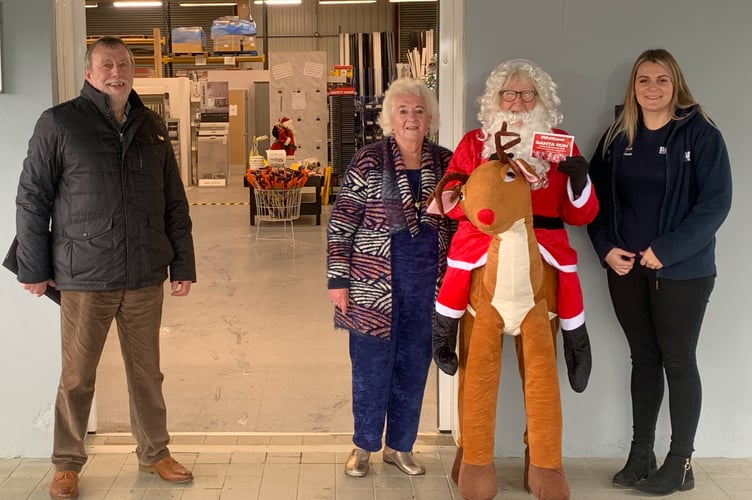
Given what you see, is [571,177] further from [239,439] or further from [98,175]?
[239,439]

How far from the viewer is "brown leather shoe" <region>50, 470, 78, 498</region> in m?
3.09

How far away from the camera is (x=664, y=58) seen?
9.88 feet

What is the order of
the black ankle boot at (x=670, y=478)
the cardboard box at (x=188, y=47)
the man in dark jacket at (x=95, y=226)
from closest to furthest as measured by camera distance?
the man in dark jacket at (x=95, y=226) < the black ankle boot at (x=670, y=478) < the cardboard box at (x=188, y=47)

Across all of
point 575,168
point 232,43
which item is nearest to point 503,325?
point 575,168

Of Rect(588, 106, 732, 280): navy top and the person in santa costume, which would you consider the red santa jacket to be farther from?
Rect(588, 106, 732, 280): navy top

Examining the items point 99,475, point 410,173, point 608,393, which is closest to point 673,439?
point 608,393

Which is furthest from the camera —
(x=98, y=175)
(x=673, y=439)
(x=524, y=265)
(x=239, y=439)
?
(x=239, y=439)

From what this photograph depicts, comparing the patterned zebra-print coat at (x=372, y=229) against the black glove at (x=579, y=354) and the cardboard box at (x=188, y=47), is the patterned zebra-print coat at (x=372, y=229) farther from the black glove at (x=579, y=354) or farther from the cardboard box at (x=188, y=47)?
the cardboard box at (x=188, y=47)

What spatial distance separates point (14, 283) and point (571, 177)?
7.26 feet

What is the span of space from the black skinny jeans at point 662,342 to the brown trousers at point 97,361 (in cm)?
176

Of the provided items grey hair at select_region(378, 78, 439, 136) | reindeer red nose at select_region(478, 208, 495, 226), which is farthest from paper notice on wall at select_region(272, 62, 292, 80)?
reindeer red nose at select_region(478, 208, 495, 226)

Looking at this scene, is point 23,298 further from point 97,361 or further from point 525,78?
point 525,78

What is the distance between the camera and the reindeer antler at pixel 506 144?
2.74 m

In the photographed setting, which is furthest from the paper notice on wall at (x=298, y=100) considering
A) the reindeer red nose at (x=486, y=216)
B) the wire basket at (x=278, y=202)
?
the reindeer red nose at (x=486, y=216)
